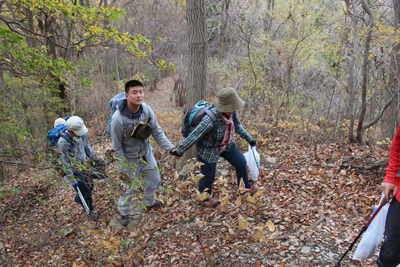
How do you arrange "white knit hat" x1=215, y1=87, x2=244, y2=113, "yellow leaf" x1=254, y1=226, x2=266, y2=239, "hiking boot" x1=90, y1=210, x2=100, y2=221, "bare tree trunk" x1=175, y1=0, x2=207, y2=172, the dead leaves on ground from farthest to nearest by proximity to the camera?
"bare tree trunk" x1=175, y1=0, x2=207, y2=172 → "hiking boot" x1=90, y1=210, x2=100, y2=221 → "white knit hat" x1=215, y1=87, x2=244, y2=113 → the dead leaves on ground → "yellow leaf" x1=254, y1=226, x2=266, y2=239

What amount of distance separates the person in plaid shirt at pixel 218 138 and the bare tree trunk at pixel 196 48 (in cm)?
159

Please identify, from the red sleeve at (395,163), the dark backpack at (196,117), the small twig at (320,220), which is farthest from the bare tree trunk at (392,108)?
the dark backpack at (196,117)

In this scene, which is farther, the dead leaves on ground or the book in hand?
the book in hand

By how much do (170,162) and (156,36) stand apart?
17532 millimetres

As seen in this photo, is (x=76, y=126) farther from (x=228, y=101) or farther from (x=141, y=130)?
(x=228, y=101)

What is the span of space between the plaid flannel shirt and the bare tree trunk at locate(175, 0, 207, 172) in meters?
1.59

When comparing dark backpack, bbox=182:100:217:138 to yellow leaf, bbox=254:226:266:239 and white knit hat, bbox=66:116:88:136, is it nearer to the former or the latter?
yellow leaf, bbox=254:226:266:239

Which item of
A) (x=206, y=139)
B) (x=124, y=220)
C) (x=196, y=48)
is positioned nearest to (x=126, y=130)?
(x=206, y=139)

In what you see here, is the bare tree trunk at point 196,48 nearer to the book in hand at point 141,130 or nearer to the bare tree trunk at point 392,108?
the book in hand at point 141,130

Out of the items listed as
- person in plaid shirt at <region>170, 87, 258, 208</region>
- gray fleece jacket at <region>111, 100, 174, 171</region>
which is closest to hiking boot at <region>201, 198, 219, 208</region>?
person in plaid shirt at <region>170, 87, 258, 208</region>

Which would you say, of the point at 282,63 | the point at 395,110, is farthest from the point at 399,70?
the point at 282,63

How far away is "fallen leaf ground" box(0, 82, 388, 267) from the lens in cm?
261

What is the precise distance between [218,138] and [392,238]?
1.99 metres

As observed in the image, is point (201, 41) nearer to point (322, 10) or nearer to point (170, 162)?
point (170, 162)
